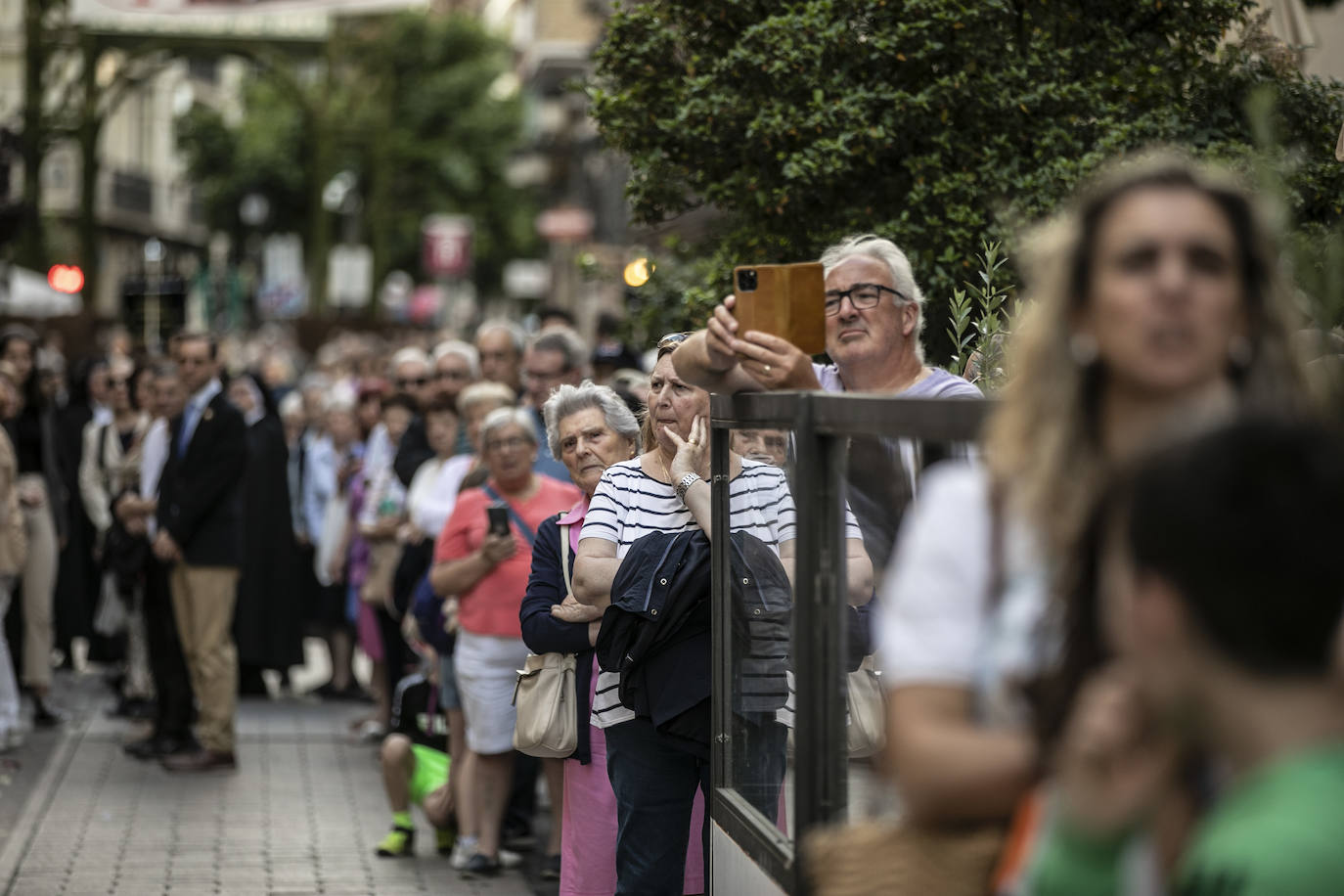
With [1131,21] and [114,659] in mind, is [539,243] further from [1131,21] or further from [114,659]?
[1131,21]

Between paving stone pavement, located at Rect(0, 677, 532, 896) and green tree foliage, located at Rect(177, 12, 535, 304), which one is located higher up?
green tree foliage, located at Rect(177, 12, 535, 304)

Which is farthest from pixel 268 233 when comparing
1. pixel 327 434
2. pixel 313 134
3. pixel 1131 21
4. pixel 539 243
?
pixel 1131 21

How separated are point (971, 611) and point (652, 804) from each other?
3.26m

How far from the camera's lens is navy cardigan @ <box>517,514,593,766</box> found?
6211mm

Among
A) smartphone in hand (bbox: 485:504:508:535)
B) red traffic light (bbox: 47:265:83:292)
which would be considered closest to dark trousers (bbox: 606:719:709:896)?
smartphone in hand (bbox: 485:504:508:535)

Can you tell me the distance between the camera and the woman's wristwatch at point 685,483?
5.40 metres

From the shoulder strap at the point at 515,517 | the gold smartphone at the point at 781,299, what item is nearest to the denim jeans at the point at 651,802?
the gold smartphone at the point at 781,299

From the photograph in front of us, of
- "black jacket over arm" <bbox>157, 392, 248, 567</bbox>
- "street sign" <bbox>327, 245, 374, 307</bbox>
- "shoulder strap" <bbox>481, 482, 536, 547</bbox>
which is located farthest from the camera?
"street sign" <bbox>327, 245, 374, 307</bbox>

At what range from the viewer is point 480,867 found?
26.3 ft

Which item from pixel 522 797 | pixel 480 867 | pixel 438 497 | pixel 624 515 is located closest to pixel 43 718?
pixel 438 497

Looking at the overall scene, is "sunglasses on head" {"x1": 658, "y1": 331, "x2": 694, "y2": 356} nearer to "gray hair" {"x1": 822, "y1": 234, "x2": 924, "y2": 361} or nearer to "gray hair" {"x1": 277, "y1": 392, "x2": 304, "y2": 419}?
"gray hair" {"x1": 822, "y1": 234, "x2": 924, "y2": 361}

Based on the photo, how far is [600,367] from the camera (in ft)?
34.7

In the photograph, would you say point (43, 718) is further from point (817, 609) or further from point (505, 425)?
point (817, 609)

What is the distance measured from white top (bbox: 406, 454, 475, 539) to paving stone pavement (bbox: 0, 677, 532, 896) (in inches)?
55.6
